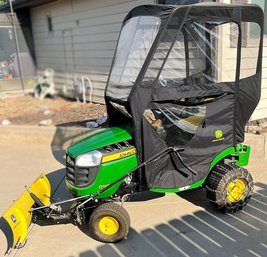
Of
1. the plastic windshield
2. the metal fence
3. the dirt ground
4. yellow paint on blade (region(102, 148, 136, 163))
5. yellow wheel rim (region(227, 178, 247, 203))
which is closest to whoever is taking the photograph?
the plastic windshield

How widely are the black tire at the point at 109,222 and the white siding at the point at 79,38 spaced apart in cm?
407

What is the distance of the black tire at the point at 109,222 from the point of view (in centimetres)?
311

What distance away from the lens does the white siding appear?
27.3 feet

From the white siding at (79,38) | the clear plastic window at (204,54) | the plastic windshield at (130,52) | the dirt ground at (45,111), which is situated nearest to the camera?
the plastic windshield at (130,52)

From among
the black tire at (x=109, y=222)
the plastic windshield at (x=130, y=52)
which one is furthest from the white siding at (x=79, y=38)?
the black tire at (x=109, y=222)

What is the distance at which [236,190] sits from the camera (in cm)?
355

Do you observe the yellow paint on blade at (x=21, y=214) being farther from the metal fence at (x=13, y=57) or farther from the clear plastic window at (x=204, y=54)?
the metal fence at (x=13, y=57)

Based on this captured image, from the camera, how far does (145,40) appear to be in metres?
3.10

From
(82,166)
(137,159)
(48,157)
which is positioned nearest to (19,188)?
(48,157)

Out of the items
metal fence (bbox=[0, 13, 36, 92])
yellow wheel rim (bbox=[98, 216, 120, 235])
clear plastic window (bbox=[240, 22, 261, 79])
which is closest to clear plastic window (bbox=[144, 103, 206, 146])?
clear plastic window (bbox=[240, 22, 261, 79])

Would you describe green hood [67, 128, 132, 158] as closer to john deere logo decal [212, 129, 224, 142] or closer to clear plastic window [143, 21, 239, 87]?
clear plastic window [143, 21, 239, 87]

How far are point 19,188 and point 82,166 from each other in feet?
6.23

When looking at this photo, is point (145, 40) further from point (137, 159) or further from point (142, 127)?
point (137, 159)

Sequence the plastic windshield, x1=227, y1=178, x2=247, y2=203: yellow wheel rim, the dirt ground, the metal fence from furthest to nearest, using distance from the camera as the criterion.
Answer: the metal fence < the dirt ground < x1=227, y1=178, x2=247, y2=203: yellow wheel rim < the plastic windshield
